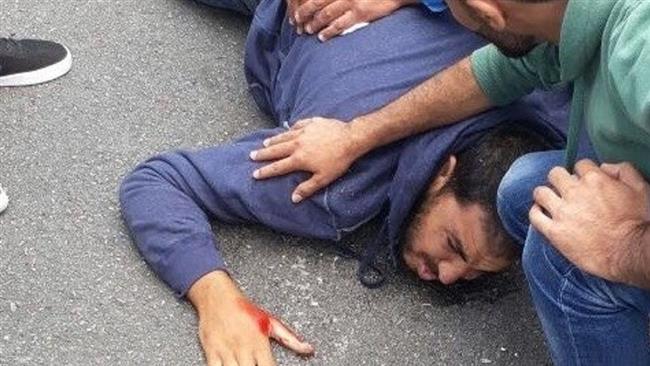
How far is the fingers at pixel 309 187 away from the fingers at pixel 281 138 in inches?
3.5

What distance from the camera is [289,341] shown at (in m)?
1.85

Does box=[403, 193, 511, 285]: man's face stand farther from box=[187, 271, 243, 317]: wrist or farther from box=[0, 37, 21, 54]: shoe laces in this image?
box=[0, 37, 21, 54]: shoe laces

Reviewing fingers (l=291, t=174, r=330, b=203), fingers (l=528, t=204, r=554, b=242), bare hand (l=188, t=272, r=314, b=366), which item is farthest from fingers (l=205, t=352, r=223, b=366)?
fingers (l=528, t=204, r=554, b=242)

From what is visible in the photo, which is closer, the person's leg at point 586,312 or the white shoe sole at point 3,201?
the person's leg at point 586,312

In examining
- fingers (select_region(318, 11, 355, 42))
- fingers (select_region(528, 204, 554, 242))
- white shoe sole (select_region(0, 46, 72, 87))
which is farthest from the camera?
white shoe sole (select_region(0, 46, 72, 87))

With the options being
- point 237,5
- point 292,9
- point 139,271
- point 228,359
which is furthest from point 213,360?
point 237,5

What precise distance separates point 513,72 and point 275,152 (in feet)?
1.46

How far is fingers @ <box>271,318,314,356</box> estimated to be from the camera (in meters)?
1.85

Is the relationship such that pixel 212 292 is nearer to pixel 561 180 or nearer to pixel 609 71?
pixel 561 180

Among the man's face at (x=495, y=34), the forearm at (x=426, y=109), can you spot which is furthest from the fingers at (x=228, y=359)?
the man's face at (x=495, y=34)

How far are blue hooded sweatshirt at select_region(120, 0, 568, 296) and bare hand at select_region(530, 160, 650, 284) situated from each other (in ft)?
1.48

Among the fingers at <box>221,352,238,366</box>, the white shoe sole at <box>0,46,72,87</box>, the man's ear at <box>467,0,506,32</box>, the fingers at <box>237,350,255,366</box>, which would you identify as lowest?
the fingers at <box>237,350,255,366</box>

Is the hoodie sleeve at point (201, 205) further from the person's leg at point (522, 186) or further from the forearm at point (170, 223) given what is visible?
the person's leg at point (522, 186)

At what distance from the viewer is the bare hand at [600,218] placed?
143 cm
